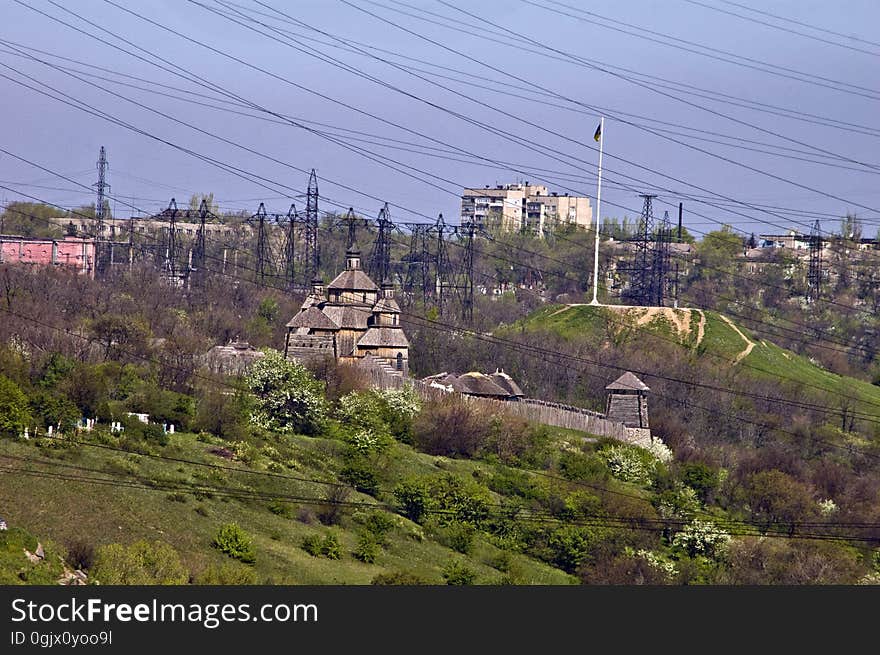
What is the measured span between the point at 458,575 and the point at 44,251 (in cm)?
11276

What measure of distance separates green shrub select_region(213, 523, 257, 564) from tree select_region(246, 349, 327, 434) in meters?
27.0

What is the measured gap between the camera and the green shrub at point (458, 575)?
62.4 metres

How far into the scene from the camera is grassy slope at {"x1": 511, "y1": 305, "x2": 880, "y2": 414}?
12888cm

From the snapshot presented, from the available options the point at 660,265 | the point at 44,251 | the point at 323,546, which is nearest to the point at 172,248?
the point at 44,251

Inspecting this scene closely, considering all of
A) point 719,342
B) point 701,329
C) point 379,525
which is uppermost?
point 701,329

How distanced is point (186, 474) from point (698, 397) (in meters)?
56.5

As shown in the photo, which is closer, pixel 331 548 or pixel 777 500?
pixel 331 548

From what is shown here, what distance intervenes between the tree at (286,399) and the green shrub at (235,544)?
27010 mm

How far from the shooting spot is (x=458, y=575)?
62.8 m

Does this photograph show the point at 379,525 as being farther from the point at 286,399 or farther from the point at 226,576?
the point at 286,399

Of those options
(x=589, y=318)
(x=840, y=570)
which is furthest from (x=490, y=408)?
(x=589, y=318)

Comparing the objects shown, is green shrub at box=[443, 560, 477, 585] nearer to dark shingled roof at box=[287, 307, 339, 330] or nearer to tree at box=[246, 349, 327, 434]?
tree at box=[246, 349, 327, 434]

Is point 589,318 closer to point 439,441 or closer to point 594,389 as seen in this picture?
point 594,389

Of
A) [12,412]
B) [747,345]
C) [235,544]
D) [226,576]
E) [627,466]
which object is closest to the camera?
[226,576]
